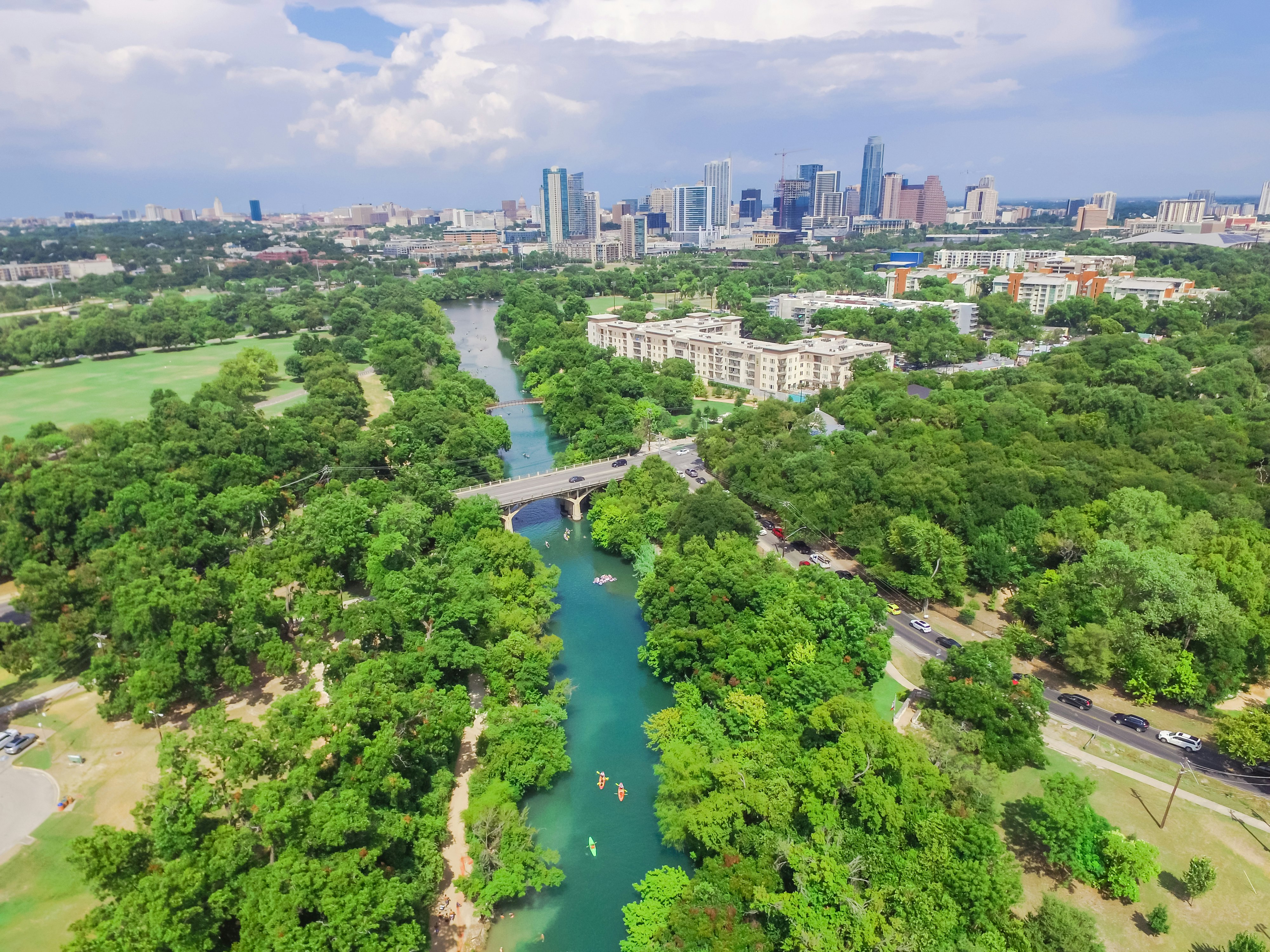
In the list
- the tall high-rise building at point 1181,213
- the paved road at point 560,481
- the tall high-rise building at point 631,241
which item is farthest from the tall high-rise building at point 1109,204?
the paved road at point 560,481

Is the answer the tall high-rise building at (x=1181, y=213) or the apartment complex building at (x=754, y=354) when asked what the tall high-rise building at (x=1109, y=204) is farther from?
the apartment complex building at (x=754, y=354)

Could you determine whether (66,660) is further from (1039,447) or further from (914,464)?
(1039,447)

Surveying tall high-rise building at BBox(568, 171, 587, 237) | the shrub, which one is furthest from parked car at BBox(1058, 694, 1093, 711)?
tall high-rise building at BBox(568, 171, 587, 237)

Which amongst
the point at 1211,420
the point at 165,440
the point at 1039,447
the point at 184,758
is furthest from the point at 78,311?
the point at 1211,420

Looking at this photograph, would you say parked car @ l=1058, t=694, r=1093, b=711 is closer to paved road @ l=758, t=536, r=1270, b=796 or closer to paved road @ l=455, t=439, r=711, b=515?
paved road @ l=758, t=536, r=1270, b=796

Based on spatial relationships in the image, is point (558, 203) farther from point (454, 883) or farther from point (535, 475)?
point (454, 883)

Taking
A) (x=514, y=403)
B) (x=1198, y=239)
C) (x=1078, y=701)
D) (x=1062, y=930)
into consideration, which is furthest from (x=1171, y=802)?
(x=1198, y=239)
